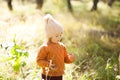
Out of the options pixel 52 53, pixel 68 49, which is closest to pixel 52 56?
pixel 52 53

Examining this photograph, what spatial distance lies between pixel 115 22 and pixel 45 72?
11.9 m

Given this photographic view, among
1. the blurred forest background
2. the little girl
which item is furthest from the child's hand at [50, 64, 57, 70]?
the blurred forest background

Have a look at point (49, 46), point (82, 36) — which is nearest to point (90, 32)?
Result: point (82, 36)

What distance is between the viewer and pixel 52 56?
4.48m

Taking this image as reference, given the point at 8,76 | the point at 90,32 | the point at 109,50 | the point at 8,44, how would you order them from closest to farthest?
the point at 8,44, the point at 8,76, the point at 109,50, the point at 90,32

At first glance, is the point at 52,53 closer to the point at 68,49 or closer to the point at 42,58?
the point at 42,58

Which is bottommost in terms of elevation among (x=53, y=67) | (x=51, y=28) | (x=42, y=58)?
(x=53, y=67)

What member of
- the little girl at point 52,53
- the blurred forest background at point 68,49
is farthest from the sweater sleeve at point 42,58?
the blurred forest background at point 68,49

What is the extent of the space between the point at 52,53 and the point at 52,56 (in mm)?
36

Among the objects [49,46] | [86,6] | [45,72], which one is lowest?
[86,6]

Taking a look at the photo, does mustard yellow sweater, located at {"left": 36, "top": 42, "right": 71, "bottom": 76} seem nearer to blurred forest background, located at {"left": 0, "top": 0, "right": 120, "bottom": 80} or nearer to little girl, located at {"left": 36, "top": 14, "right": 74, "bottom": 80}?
little girl, located at {"left": 36, "top": 14, "right": 74, "bottom": 80}

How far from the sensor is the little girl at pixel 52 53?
174 inches

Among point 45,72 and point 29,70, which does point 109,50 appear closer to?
point 29,70

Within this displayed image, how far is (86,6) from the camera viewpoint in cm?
2173
